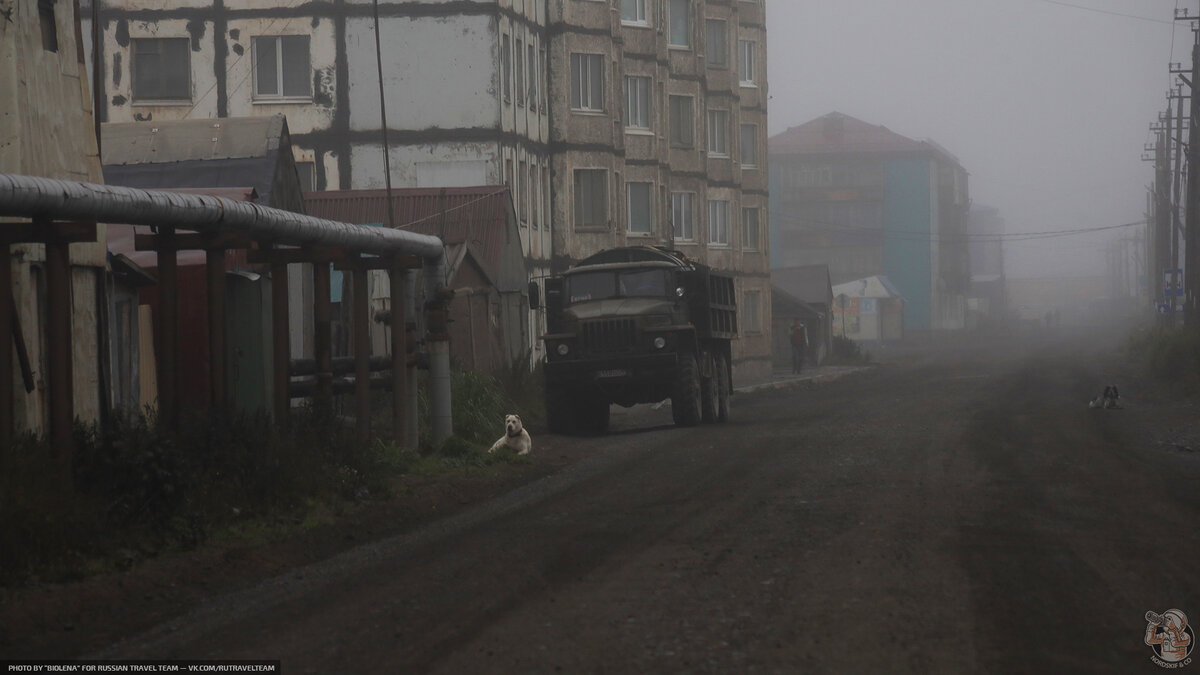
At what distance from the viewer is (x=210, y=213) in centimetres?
1193

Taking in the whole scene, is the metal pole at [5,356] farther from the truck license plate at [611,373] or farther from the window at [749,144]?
the window at [749,144]

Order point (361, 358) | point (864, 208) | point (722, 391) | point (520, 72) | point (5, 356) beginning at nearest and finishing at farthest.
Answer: point (5, 356), point (361, 358), point (722, 391), point (520, 72), point (864, 208)

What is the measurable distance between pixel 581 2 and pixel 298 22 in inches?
324

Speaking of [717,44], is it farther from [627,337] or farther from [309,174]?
[627,337]

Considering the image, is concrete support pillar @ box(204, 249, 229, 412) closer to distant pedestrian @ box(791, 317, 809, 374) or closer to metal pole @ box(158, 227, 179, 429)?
metal pole @ box(158, 227, 179, 429)

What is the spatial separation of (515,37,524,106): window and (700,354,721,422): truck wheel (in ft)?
49.6

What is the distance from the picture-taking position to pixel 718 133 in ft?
162

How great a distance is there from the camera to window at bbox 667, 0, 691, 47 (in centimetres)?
4575

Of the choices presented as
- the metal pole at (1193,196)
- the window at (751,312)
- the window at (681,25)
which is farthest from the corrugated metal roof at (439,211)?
the metal pole at (1193,196)

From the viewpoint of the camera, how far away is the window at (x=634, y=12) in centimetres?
4197

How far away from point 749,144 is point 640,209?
12.8m

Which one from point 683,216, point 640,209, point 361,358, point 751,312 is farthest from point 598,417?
point 751,312

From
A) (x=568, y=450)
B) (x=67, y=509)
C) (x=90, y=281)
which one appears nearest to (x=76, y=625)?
(x=67, y=509)

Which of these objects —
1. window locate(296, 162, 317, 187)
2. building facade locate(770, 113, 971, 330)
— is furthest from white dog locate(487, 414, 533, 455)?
building facade locate(770, 113, 971, 330)
